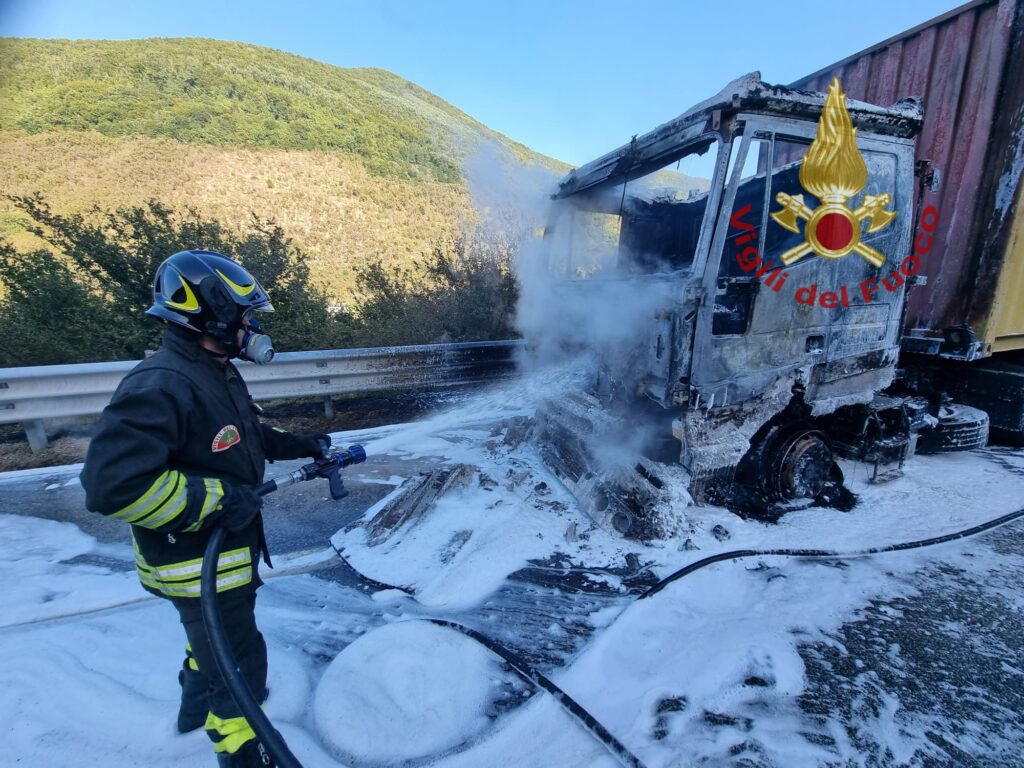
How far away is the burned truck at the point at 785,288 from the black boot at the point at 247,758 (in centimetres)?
217

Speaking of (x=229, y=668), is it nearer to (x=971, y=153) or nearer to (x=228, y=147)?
(x=971, y=153)

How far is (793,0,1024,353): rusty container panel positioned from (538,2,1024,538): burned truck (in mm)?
16

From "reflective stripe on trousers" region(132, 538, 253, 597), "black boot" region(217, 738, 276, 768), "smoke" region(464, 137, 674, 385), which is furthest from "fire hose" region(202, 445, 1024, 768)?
"smoke" region(464, 137, 674, 385)

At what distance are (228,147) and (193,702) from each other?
35.7m

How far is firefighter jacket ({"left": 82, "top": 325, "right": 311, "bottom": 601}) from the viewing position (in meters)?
1.33

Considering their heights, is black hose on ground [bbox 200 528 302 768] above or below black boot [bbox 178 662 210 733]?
above

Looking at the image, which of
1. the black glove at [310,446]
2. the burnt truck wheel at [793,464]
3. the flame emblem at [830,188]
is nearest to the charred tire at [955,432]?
the burnt truck wheel at [793,464]

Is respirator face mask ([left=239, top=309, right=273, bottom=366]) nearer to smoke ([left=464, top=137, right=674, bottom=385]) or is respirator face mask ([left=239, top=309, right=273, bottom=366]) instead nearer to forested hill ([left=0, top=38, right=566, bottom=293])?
smoke ([left=464, top=137, right=674, bottom=385])

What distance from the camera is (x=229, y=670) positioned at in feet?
4.47

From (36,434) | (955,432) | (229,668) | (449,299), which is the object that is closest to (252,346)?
(229,668)

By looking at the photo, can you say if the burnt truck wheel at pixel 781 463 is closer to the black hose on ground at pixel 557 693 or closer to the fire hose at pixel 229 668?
the black hose on ground at pixel 557 693

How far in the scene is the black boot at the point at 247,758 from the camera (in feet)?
5.13

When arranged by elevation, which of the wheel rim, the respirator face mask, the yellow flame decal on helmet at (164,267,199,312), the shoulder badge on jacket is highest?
the yellow flame decal on helmet at (164,267,199,312)

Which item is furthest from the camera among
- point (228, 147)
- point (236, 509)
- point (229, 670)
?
point (228, 147)
